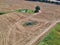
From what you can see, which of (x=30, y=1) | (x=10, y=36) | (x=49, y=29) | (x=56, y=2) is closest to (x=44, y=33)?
(x=49, y=29)

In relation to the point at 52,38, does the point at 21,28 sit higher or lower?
lower

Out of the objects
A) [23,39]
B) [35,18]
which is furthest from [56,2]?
[23,39]

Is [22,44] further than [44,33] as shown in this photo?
No

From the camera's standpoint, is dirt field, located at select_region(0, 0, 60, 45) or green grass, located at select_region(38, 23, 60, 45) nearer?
green grass, located at select_region(38, 23, 60, 45)

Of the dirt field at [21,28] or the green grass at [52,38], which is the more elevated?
the green grass at [52,38]

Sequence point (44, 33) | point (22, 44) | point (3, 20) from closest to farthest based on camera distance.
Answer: point (22, 44) → point (44, 33) → point (3, 20)

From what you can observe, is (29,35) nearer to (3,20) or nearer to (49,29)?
(49,29)

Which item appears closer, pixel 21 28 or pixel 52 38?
pixel 52 38

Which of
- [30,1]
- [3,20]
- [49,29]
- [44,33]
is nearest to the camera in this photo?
[44,33]

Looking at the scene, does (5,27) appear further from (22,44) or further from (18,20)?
(22,44)

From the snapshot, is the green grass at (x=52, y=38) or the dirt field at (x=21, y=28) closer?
the green grass at (x=52, y=38)

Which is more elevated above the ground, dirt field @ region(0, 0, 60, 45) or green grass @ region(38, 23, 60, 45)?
green grass @ region(38, 23, 60, 45)
